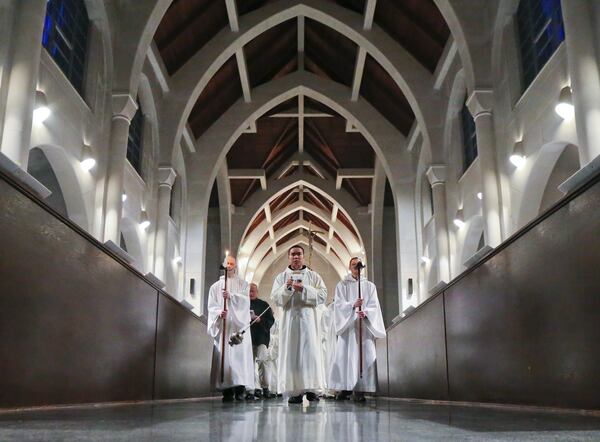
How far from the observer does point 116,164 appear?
458 inches

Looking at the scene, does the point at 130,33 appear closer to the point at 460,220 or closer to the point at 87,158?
the point at 87,158

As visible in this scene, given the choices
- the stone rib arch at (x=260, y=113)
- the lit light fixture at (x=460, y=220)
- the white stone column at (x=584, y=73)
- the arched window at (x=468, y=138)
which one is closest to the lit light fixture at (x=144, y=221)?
the stone rib arch at (x=260, y=113)

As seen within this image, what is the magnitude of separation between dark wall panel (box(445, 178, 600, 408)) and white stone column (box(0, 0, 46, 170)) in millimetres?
5346

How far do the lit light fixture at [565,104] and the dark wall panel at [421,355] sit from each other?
3191mm

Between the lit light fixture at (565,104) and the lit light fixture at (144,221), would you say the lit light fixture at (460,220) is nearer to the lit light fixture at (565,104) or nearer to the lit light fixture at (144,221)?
the lit light fixture at (565,104)

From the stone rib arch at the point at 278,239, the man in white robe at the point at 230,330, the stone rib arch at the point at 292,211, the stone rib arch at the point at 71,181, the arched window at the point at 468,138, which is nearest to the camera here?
the man in white robe at the point at 230,330

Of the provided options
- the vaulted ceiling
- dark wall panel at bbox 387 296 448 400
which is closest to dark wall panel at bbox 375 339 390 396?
dark wall panel at bbox 387 296 448 400

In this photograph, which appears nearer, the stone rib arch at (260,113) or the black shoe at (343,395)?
the black shoe at (343,395)

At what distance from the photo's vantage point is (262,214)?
28.4m

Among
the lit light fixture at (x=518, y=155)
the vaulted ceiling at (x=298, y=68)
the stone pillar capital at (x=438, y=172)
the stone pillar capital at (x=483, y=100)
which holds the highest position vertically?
the vaulted ceiling at (x=298, y=68)

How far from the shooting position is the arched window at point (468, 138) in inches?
525

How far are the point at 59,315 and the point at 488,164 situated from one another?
854 cm

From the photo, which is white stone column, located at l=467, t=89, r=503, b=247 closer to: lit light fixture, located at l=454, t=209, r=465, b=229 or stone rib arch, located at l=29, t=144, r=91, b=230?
lit light fixture, located at l=454, t=209, r=465, b=229

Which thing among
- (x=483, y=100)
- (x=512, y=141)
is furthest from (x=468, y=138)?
(x=512, y=141)
